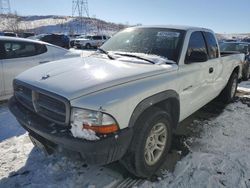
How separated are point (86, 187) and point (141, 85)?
4.34 ft

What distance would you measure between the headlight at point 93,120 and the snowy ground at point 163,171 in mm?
418

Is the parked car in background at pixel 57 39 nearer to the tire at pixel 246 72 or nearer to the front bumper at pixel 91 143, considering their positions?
the tire at pixel 246 72

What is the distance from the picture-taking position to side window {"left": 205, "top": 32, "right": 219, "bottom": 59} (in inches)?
189

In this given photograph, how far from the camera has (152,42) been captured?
3.99m

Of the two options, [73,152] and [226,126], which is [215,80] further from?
[73,152]

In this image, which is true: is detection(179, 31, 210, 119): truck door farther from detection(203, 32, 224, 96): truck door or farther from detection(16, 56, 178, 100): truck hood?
detection(16, 56, 178, 100): truck hood

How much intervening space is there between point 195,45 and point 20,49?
392 cm

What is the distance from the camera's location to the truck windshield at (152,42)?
382cm

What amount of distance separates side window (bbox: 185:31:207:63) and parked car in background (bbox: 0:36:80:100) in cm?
364

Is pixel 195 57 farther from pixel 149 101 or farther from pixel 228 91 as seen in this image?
pixel 228 91

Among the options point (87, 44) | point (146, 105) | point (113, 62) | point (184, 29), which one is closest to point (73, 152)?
point (146, 105)

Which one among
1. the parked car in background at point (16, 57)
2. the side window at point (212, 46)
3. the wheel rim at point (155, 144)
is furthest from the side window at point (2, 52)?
the side window at point (212, 46)

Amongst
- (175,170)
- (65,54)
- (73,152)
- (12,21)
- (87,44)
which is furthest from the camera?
(12,21)

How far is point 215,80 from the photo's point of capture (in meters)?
5.04
